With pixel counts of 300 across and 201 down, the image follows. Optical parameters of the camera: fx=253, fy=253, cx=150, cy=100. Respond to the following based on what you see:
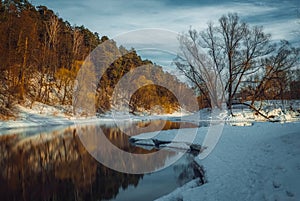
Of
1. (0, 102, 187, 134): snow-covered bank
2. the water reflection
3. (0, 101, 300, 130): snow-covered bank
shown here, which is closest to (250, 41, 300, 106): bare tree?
(0, 101, 300, 130): snow-covered bank

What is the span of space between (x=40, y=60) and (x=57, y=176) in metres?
31.7

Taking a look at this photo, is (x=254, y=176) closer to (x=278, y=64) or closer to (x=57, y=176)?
(x=57, y=176)

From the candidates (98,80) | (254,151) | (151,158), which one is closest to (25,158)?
(151,158)

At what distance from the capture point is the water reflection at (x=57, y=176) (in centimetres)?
754

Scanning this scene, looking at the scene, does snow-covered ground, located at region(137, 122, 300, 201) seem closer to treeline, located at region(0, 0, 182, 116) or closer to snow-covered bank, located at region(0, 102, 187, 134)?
snow-covered bank, located at region(0, 102, 187, 134)

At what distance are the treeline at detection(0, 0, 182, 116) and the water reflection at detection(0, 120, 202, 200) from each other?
1656 cm

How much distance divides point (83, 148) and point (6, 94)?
19593mm

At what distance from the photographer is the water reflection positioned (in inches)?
297

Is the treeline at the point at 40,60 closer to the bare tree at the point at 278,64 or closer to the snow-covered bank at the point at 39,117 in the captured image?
the snow-covered bank at the point at 39,117

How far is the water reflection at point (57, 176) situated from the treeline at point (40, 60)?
1656cm

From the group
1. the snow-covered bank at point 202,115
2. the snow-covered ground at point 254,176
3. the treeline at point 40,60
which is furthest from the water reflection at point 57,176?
the treeline at point 40,60

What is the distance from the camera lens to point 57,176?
9.38m

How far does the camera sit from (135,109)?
5844 cm

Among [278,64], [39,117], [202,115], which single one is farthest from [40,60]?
[278,64]
